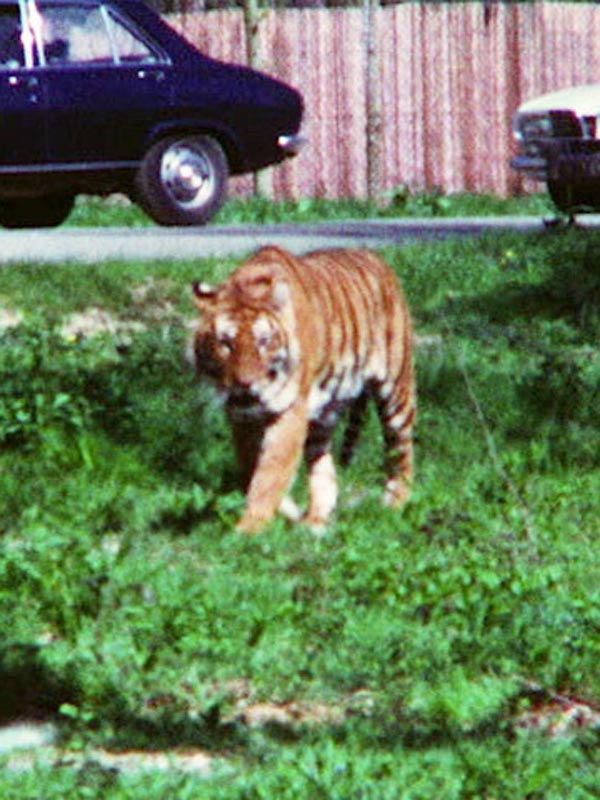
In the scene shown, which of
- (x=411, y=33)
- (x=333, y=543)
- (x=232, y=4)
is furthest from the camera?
(x=232, y=4)

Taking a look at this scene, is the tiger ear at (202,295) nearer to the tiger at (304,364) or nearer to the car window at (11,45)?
the tiger at (304,364)

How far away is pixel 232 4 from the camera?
3594cm

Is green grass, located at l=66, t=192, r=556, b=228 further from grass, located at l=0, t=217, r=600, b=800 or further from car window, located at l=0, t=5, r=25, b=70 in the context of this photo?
grass, located at l=0, t=217, r=600, b=800

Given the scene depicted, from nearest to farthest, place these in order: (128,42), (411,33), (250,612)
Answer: (250,612) < (128,42) < (411,33)

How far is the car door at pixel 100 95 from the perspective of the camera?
61.8 ft

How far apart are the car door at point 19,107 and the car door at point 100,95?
0.08 metres

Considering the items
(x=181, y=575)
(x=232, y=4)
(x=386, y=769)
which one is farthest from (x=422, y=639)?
(x=232, y=4)

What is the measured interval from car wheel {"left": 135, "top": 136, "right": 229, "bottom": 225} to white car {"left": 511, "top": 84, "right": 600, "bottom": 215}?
8.06 feet

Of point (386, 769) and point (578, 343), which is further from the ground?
point (386, 769)

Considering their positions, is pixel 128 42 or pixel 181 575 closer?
pixel 181 575

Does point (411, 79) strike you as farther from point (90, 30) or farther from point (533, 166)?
point (90, 30)

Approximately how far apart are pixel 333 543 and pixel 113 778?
271 cm

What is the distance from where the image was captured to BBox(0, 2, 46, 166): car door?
18.7 m

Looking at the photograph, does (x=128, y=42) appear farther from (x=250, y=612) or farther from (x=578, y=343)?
(x=250, y=612)
